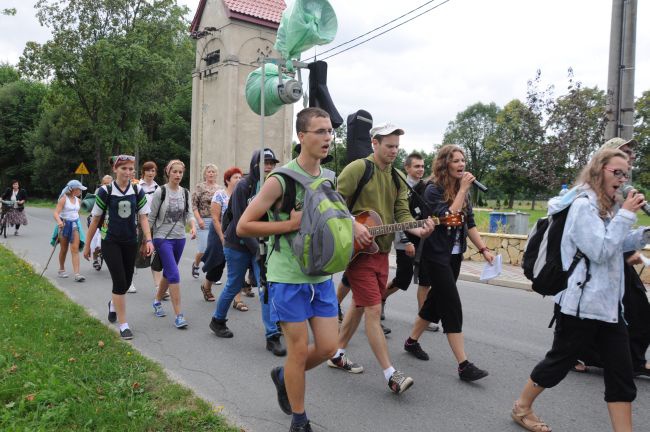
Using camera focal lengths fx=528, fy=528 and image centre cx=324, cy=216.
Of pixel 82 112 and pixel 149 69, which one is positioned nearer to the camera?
pixel 149 69

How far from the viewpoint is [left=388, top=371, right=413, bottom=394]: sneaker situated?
3.88 metres

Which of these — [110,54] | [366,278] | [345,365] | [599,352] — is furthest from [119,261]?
[110,54]

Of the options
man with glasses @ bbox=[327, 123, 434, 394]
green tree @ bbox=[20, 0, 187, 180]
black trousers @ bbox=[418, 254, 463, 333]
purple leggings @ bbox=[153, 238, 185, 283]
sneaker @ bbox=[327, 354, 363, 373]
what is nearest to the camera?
man with glasses @ bbox=[327, 123, 434, 394]

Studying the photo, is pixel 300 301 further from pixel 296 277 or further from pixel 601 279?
pixel 601 279

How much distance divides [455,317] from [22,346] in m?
3.75

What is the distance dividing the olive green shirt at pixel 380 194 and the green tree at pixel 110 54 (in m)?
26.3

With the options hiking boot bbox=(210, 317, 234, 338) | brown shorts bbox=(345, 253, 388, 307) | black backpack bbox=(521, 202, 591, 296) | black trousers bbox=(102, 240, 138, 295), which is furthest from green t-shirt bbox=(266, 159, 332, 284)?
black trousers bbox=(102, 240, 138, 295)

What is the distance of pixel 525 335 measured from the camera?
5910 mm

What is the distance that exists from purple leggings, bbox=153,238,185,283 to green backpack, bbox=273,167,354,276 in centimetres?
330

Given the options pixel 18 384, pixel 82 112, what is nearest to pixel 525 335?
pixel 18 384

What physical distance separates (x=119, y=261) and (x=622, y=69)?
8.26 meters

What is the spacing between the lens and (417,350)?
5027mm

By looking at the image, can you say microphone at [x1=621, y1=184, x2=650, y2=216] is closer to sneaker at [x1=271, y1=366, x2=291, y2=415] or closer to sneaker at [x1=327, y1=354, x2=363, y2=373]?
sneaker at [x1=271, y1=366, x2=291, y2=415]

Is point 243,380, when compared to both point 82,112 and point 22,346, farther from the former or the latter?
point 82,112
